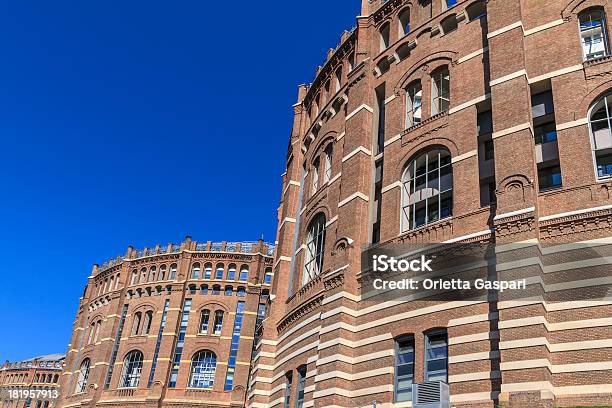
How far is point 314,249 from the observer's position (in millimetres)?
26656

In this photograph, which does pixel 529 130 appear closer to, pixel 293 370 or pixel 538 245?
pixel 538 245

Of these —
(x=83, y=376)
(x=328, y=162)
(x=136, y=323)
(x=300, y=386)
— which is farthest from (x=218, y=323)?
(x=300, y=386)

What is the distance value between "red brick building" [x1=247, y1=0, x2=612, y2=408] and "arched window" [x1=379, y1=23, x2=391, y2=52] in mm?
75

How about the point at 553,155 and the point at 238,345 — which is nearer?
the point at 553,155

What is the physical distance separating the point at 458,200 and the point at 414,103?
6.30 metres

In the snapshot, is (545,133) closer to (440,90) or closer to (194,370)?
(440,90)

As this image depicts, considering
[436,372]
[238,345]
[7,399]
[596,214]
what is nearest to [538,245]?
[596,214]

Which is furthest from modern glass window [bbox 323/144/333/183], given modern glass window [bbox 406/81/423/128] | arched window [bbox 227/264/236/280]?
arched window [bbox 227/264/236/280]

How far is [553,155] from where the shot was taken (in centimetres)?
1839

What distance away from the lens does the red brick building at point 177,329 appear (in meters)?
48.6

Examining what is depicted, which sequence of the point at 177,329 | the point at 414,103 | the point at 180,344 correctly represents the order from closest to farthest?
1. the point at 414,103
2. the point at 180,344
3. the point at 177,329

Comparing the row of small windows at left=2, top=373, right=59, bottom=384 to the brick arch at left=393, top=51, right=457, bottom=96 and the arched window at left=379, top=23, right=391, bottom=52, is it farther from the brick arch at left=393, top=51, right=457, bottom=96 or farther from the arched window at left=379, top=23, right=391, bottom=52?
the brick arch at left=393, top=51, right=457, bottom=96

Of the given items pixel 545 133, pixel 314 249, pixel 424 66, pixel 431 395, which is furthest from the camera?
pixel 314 249

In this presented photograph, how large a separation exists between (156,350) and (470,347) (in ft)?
128
